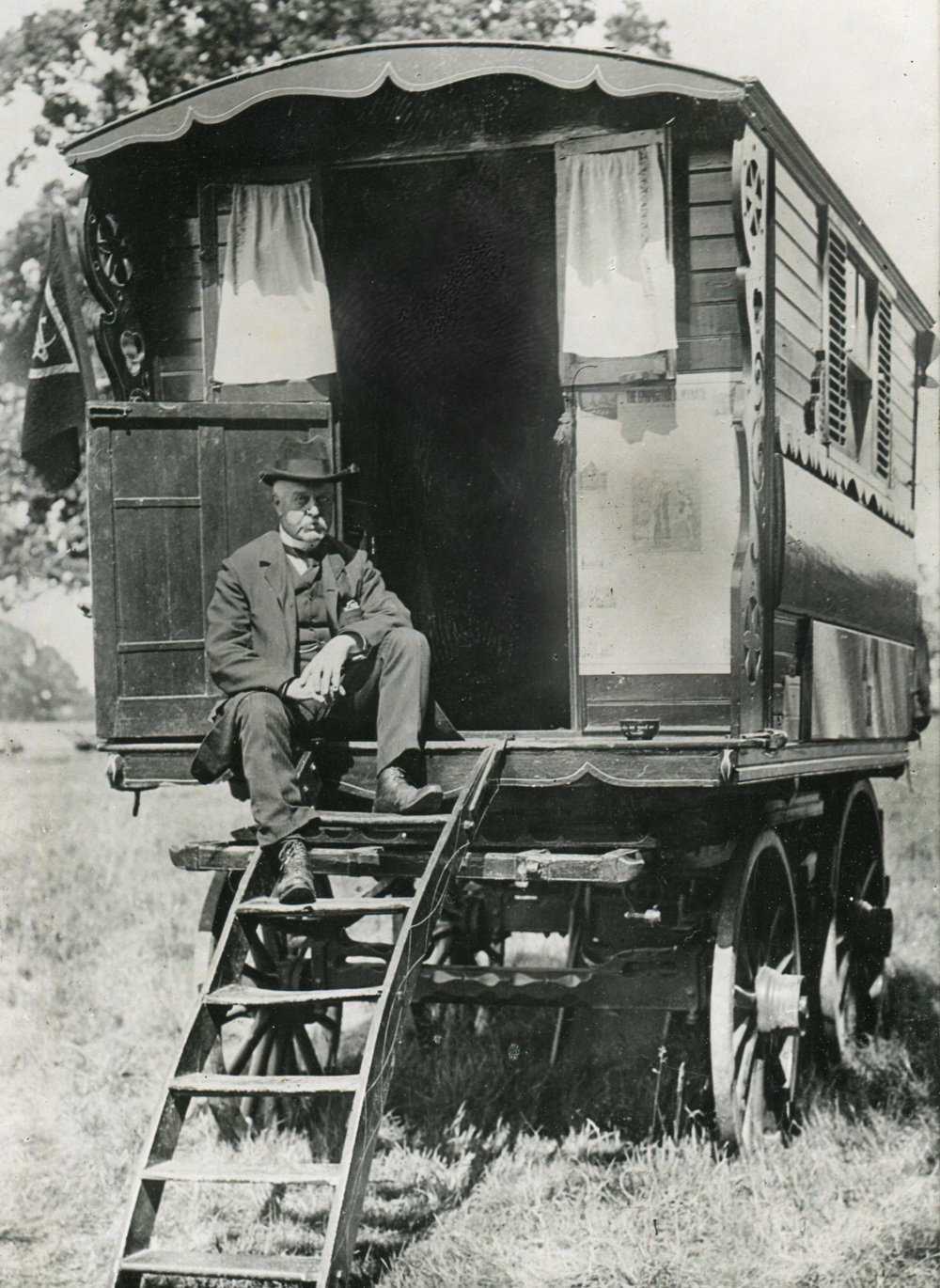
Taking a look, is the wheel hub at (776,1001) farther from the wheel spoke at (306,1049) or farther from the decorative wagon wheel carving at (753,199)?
the decorative wagon wheel carving at (753,199)

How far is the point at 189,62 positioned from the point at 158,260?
6.67 metres

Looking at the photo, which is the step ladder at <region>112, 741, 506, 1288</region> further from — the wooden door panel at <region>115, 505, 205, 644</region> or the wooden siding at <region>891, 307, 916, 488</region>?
the wooden siding at <region>891, 307, 916, 488</region>

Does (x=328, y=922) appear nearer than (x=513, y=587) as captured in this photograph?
Yes

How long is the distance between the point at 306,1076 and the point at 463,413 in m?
4.48

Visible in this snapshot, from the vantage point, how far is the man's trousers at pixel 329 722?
4.98 m

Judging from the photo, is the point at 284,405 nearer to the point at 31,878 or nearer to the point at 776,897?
the point at 776,897

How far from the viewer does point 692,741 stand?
5.00 m

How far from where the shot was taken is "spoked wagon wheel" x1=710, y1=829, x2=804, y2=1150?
5410 mm

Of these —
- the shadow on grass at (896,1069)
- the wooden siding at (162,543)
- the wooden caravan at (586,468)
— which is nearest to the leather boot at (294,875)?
the wooden caravan at (586,468)

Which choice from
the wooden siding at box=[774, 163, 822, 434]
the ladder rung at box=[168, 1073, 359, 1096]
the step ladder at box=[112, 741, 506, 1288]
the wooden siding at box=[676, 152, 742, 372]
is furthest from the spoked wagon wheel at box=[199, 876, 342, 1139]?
the wooden siding at box=[774, 163, 822, 434]

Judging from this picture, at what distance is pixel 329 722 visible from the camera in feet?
17.9

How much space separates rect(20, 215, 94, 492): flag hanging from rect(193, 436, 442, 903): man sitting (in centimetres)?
146

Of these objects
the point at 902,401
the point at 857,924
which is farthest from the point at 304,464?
the point at 902,401

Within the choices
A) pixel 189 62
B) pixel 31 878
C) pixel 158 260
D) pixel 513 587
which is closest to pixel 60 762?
pixel 31 878
